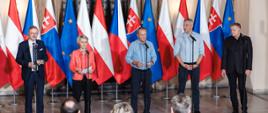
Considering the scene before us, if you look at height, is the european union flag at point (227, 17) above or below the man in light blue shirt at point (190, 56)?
above

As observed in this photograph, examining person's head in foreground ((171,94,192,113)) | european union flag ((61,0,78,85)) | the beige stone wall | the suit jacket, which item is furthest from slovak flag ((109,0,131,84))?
person's head in foreground ((171,94,192,113))

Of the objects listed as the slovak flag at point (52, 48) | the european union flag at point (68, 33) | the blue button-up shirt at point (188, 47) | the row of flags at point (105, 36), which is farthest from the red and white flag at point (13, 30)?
the blue button-up shirt at point (188, 47)

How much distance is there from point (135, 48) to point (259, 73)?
11.3 feet

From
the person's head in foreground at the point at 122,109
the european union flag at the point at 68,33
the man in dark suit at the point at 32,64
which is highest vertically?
the european union flag at the point at 68,33

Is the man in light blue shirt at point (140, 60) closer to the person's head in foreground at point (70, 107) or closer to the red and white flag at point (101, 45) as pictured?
the red and white flag at point (101, 45)

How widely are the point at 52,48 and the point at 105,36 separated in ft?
3.17

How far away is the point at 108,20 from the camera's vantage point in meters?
10.2

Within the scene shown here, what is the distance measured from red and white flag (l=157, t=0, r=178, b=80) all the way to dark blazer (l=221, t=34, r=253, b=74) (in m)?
1.62

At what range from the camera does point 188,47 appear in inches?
326

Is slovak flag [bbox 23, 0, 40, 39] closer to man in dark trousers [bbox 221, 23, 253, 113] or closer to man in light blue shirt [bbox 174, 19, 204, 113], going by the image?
man in light blue shirt [bbox 174, 19, 204, 113]

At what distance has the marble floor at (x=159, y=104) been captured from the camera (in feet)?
28.7

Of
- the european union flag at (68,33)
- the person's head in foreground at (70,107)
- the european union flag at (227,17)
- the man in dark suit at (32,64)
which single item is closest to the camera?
the person's head in foreground at (70,107)

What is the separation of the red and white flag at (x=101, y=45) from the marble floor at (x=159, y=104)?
0.60m

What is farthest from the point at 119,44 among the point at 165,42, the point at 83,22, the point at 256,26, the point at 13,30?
the point at 256,26
